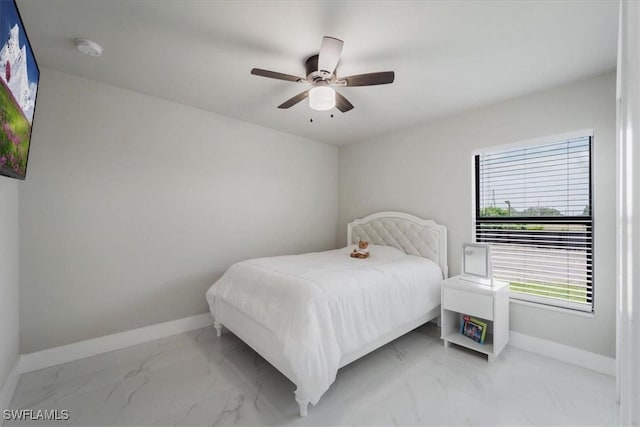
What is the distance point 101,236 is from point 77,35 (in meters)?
1.68

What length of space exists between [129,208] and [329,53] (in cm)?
245

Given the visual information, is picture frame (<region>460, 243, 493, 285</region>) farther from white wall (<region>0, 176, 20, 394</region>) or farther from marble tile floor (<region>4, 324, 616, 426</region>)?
white wall (<region>0, 176, 20, 394</region>)

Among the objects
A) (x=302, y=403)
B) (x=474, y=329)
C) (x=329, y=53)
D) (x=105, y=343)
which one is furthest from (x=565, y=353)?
(x=105, y=343)

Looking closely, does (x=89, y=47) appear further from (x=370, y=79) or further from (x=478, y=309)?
(x=478, y=309)

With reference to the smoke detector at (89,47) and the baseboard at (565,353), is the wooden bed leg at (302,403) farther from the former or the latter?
the smoke detector at (89,47)

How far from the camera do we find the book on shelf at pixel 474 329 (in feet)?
8.67

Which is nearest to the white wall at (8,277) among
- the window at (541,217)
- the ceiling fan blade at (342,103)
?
the ceiling fan blade at (342,103)

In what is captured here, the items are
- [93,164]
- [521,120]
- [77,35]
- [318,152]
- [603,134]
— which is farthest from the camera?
[318,152]

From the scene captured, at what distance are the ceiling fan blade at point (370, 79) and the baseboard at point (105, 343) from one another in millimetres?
2973

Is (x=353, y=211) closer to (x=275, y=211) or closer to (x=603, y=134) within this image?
(x=275, y=211)

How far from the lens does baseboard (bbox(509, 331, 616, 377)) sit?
2.30m

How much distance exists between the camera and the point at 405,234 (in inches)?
143

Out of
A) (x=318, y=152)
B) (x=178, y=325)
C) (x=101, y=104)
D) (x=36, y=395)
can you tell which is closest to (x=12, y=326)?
(x=36, y=395)

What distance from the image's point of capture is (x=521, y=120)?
2.79 metres
